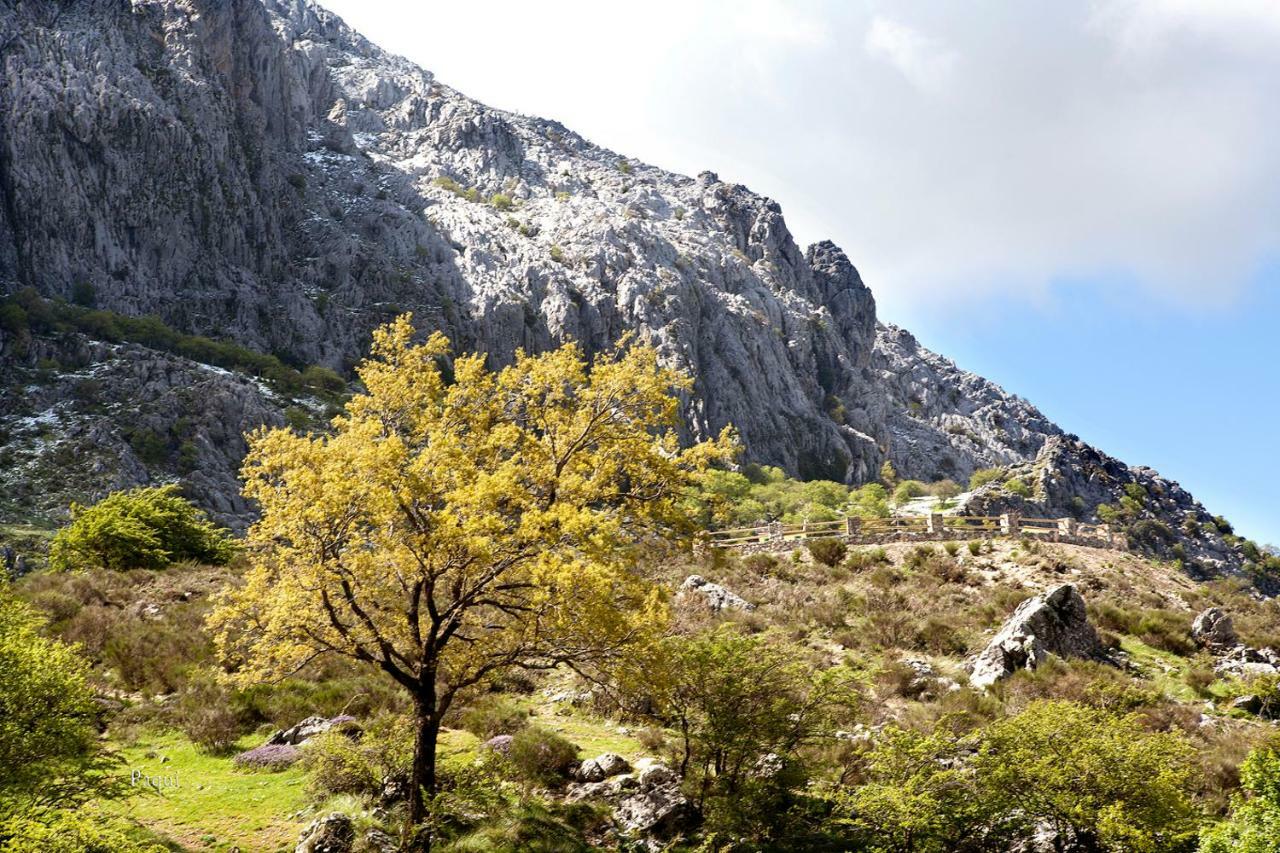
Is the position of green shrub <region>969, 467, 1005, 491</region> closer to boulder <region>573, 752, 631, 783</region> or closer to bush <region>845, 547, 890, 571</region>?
bush <region>845, 547, 890, 571</region>

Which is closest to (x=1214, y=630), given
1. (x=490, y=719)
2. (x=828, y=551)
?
(x=828, y=551)

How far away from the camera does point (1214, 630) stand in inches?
917

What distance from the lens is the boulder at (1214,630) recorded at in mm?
23094

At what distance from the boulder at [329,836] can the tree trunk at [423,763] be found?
35.0 inches

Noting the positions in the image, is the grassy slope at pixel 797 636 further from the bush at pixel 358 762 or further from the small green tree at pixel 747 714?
the small green tree at pixel 747 714

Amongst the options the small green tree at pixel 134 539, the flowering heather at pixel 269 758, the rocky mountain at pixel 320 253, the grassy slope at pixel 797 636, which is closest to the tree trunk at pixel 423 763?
the grassy slope at pixel 797 636

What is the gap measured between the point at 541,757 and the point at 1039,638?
14.5 meters

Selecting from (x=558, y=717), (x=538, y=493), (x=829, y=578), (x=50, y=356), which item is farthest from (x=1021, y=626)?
(x=50, y=356)

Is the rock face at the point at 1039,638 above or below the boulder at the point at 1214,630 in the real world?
below

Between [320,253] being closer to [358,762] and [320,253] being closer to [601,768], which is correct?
[358,762]

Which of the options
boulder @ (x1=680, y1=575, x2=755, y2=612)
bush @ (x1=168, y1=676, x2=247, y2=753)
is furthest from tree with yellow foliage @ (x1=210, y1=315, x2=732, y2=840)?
boulder @ (x1=680, y1=575, x2=755, y2=612)

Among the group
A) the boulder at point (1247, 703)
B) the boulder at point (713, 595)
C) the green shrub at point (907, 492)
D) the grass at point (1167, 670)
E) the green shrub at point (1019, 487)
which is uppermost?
the green shrub at point (1019, 487)

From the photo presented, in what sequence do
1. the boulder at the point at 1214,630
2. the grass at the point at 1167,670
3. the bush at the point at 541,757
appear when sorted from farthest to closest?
the boulder at the point at 1214,630
the grass at the point at 1167,670
the bush at the point at 541,757

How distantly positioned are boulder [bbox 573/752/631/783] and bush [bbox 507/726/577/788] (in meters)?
0.41
